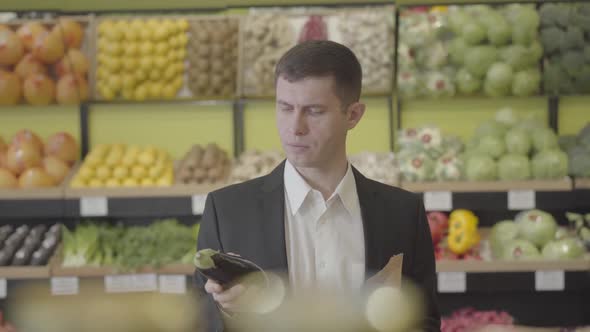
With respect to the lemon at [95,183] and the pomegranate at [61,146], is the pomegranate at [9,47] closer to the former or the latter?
the pomegranate at [61,146]

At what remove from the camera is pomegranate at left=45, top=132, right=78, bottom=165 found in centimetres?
423

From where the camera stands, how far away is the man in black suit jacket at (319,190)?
57.0 inches

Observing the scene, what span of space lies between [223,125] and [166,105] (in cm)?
34

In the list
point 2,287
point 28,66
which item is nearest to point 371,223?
point 2,287

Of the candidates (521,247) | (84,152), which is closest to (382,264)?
(521,247)

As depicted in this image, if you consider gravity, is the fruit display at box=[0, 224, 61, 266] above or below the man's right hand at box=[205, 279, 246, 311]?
below

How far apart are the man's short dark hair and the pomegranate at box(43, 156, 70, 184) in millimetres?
2858

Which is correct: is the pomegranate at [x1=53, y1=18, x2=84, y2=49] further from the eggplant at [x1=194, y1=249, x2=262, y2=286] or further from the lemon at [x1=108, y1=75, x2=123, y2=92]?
the eggplant at [x1=194, y1=249, x2=262, y2=286]

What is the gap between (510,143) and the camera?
4125 mm

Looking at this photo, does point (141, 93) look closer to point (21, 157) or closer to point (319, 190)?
point (21, 157)

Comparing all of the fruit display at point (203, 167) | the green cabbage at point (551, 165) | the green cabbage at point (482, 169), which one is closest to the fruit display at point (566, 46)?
the green cabbage at point (551, 165)

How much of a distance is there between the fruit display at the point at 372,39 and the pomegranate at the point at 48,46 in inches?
58.2

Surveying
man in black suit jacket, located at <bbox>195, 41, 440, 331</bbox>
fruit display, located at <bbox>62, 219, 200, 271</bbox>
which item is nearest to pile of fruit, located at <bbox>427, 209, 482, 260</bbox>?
fruit display, located at <bbox>62, 219, 200, 271</bbox>

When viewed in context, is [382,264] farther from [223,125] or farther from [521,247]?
[223,125]
